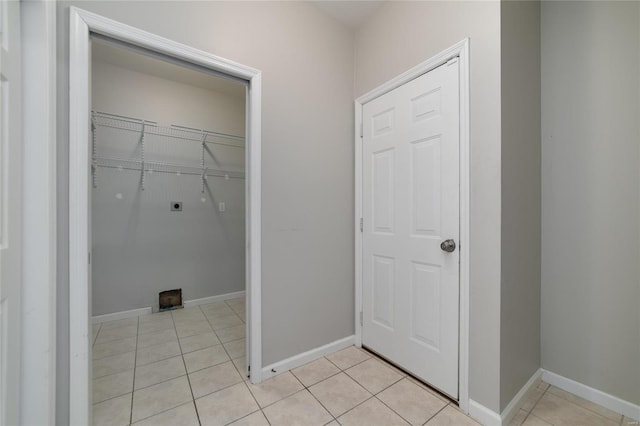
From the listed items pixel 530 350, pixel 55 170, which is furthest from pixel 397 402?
pixel 55 170

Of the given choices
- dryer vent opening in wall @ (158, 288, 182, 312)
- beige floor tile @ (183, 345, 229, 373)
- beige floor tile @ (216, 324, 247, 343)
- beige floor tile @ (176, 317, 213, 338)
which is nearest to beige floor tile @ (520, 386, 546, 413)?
beige floor tile @ (183, 345, 229, 373)

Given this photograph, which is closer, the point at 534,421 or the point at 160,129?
the point at 534,421

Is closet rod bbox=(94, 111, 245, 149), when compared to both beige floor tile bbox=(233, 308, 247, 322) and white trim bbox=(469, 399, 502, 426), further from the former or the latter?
white trim bbox=(469, 399, 502, 426)

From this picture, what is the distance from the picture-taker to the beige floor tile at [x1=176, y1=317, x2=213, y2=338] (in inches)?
95.2

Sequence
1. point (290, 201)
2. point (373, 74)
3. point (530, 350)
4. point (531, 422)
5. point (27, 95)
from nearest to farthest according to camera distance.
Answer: point (27, 95)
point (531, 422)
point (530, 350)
point (290, 201)
point (373, 74)

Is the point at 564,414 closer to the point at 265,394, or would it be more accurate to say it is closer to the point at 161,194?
the point at 265,394

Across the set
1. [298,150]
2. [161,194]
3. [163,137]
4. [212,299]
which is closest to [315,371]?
[298,150]

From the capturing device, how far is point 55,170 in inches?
45.4

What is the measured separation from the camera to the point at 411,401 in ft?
4.99

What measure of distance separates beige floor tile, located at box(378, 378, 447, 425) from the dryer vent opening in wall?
2513 millimetres

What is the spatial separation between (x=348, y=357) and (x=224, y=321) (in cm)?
141

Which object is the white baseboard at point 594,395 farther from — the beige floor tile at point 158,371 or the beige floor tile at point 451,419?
the beige floor tile at point 158,371

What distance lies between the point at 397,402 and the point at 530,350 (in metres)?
0.91

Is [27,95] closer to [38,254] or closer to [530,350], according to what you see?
[38,254]
